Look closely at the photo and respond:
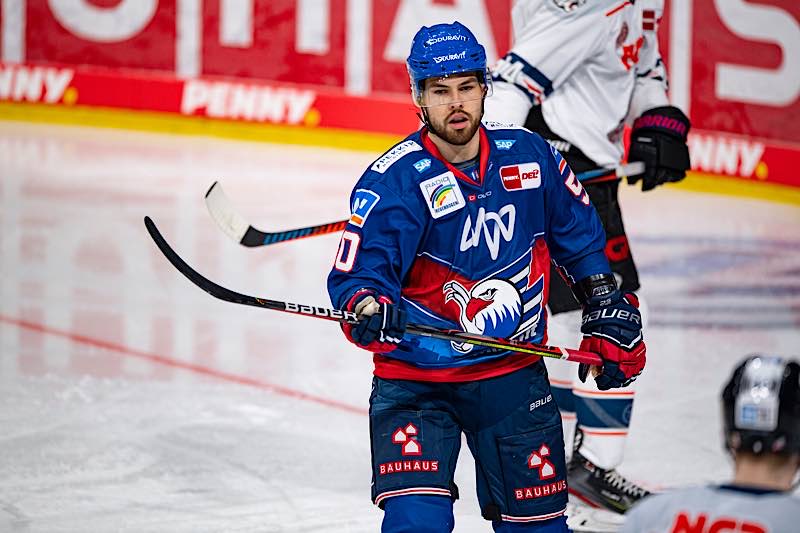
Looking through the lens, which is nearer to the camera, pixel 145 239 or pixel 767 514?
pixel 767 514

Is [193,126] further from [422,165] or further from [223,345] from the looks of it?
[422,165]

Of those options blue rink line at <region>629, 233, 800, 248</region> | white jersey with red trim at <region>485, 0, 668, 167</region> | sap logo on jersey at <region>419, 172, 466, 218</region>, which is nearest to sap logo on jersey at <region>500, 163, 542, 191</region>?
sap logo on jersey at <region>419, 172, 466, 218</region>

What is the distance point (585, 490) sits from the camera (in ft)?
13.3

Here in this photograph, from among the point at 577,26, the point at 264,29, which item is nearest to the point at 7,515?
the point at 577,26

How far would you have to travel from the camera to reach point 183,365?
523cm

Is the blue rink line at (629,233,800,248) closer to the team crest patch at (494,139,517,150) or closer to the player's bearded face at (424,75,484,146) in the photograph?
the team crest patch at (494,139,517,150)

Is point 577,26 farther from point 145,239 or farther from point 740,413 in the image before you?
point 145,239

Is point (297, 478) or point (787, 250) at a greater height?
point (787, 250)

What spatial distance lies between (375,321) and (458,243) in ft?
0.98

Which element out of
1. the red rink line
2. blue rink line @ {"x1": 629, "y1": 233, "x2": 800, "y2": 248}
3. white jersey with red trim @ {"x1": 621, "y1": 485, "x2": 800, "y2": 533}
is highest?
blue rink line @ {"x1": 629, "y1": 233, "x2": 800, "y2": 248}

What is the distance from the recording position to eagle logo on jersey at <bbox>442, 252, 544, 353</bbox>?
2.97 meters

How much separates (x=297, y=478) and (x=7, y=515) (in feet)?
2.62

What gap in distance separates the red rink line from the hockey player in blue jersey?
6.02 ft

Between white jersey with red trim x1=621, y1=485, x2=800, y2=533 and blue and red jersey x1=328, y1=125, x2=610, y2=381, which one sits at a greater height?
blue and red jersey x1=328, y1=125, x2=610, y2=381
